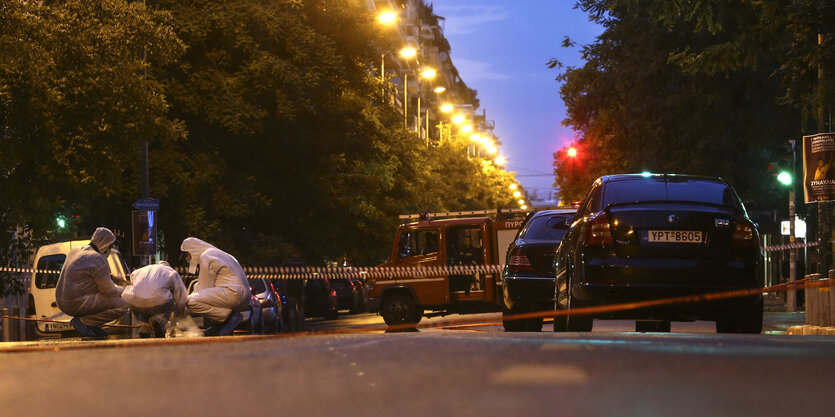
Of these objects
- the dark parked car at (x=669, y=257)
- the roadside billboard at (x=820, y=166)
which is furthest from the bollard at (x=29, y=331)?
the dark parked car at (x=669, y=257)

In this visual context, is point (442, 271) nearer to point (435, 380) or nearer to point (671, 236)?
point (671, 236)

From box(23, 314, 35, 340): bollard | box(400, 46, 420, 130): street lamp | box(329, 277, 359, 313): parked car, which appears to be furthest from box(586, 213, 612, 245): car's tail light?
box(400, 46, 420, 130): street lamp

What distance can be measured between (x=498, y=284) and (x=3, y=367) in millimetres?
18803

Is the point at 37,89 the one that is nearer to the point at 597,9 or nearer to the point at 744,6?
the point at 744,6

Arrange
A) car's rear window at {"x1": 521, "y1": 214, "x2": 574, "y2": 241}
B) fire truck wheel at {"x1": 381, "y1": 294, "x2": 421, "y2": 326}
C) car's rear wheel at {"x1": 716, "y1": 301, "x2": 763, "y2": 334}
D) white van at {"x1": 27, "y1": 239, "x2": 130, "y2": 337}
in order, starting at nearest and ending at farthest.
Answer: car's rear wheel at {"x1": 716, "y1": 301, "x2": 763, "y2": 334}
car's rear window at {"x1": 521, "y1": 214, "x2": 574, "y2": 241}
white van at {"x1": 27, "y1": 239, "x2": 130, "y2": 337}
fire truck wheel at {"x1": 381, "y1": 294, "x2": 421, "y2": 326}

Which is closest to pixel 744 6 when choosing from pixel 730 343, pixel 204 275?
pixel 204 275

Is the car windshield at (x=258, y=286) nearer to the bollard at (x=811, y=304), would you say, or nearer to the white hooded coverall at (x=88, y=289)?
the white hooded coverall at (x=88, y=289)

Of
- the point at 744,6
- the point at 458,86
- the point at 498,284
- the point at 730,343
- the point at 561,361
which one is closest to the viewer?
the point at 561,361

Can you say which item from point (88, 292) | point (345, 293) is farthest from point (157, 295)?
point (345, 293)

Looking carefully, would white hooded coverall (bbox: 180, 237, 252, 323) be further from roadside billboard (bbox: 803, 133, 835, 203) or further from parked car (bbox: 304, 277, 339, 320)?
parked car (bbox: 304, 277, 339, 320)

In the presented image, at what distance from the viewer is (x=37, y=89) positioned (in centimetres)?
2272

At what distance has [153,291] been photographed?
15.4 m

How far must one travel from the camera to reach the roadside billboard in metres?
20.0

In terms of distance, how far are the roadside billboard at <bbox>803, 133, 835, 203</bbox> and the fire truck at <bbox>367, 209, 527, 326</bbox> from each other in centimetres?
712
